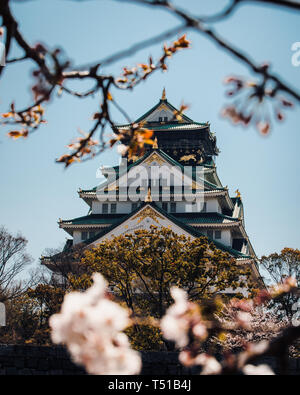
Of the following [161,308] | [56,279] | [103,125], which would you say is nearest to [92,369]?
[103,125]

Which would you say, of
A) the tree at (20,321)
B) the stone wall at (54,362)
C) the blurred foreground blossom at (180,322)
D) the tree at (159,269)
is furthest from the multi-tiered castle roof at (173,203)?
the blurred foreground blossom at (180,322)

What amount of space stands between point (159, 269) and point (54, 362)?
480 inches

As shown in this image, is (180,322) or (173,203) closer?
(180,322)

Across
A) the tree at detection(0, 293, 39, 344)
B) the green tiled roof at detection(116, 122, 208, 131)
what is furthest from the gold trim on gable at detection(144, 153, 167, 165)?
the tree at detection(0, 293, 39, 344)

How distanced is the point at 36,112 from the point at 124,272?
59.3 feet

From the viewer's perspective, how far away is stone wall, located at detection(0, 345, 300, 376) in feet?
26.7

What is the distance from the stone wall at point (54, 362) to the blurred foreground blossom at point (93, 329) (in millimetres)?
6613

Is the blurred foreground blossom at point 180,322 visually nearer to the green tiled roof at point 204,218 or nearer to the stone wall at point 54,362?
the stone wall at point 54,362

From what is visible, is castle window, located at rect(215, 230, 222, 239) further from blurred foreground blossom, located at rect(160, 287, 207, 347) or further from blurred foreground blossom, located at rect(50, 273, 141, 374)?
blurred foreground blossom, located at rect(50, 273, 141, 374)

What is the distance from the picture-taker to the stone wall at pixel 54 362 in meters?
8.12

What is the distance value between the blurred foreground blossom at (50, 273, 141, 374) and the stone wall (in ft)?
21.7

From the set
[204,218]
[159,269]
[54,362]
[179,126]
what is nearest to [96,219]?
[204,218]

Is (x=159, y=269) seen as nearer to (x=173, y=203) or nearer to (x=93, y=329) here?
(x=173, y=203)

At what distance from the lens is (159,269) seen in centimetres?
2038
